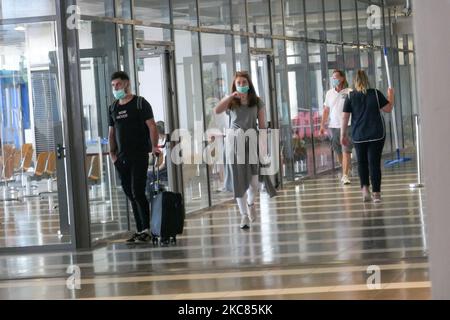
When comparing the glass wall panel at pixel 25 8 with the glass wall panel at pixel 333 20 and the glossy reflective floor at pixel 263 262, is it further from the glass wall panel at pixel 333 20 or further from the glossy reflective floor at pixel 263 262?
the glass wall panel at pixel 333 20

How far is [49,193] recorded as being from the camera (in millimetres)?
11547

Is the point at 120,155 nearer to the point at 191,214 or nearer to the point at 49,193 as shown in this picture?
the point at 49,193

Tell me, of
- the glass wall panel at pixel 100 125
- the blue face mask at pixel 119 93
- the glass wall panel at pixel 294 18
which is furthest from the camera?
the glass wall panel at pixel 294 18

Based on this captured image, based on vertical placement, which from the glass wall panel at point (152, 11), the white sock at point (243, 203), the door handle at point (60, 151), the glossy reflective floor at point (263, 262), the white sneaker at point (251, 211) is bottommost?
the glossy reflective floor at point (263, 262)

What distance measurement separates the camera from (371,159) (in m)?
13.0

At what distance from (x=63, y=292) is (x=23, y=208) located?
188 inches

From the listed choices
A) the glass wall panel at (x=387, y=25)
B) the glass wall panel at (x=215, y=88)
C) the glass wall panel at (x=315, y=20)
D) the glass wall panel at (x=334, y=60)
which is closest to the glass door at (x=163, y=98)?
the glass wall panel at (x=215, y=88)

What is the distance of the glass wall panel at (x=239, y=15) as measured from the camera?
15992mm

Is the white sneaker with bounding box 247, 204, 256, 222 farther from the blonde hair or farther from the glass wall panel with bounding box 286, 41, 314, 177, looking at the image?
the glass wall panel with bounding box 286, 41, 314, 177

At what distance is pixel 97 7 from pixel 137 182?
86.2 inches

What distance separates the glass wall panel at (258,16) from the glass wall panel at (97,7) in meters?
5.19

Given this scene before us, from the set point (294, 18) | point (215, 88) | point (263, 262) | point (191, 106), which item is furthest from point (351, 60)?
point (263, 262)

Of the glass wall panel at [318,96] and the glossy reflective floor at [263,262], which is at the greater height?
the glass wall panel at [318,96]
